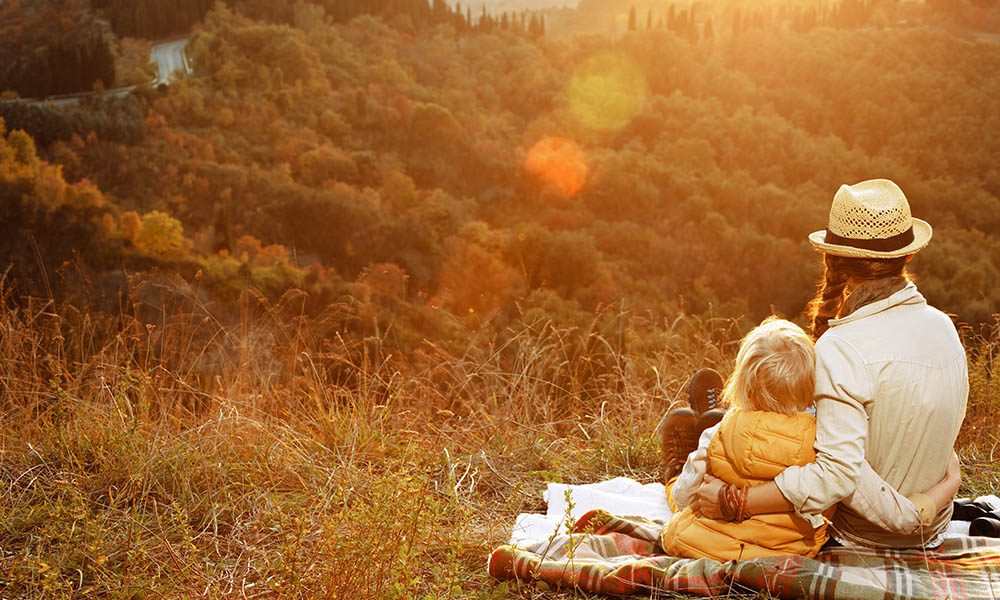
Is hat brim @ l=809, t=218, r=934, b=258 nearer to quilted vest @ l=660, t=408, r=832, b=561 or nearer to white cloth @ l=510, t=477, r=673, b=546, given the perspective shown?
quilted vest @ l=660, t=408, r=832, b=561

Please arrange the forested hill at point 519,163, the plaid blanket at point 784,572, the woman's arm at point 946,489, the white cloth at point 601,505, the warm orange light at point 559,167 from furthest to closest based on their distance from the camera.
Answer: the warm orange light at point 559,167 → the forested hill at point 519,163 → the white cloth at point 601,505 → the woman's arm at point 946,489 → the plaid blanket at point 784,572

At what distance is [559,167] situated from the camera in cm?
5138

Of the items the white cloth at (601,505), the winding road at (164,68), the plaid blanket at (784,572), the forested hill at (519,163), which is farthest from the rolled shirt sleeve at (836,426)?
the winding road at (164,68)

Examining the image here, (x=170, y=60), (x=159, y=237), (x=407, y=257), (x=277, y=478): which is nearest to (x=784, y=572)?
(x=277, y=478)

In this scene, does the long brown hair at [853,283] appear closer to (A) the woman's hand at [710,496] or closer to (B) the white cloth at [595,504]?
(A) the woman's hand at [710,496]

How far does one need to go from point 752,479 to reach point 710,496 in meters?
0.12

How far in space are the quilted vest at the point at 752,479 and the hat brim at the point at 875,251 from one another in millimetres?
434

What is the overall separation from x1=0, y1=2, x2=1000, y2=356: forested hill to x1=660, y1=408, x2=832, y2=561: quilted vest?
19296 mm

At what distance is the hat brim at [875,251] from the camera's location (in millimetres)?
1893

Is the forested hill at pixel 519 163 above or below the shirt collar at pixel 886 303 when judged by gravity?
below

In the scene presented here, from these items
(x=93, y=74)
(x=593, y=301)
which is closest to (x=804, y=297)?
(x=593, y=301)

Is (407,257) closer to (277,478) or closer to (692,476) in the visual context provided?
(277,478)

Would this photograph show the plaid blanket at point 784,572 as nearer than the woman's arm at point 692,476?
Yes

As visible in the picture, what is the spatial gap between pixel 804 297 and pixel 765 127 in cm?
2255
